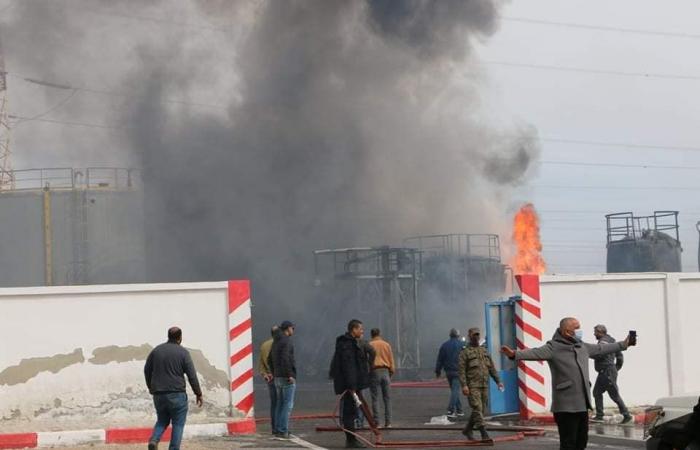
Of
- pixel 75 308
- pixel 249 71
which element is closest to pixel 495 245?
pixel 249 71

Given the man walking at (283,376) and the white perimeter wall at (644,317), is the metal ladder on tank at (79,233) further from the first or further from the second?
the man walking at (283,376)

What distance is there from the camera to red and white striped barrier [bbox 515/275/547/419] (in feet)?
63.3

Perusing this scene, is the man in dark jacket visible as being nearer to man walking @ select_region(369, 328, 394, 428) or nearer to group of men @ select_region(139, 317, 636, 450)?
group of men @ select_region(139, 317, 636, 450)

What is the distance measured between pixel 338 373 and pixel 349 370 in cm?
17

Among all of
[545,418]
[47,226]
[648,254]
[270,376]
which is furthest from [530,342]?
[648,254]

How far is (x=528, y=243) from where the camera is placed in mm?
46219

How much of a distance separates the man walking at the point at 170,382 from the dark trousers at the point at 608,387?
25.0 ft

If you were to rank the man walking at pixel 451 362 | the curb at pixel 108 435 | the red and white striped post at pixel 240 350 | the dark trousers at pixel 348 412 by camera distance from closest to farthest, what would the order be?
the dark trousers at pixel 348 412 < the curb at pixel 108 435 < the red and white striped post at pixel 240 350 < the man walking at pixel 451 362

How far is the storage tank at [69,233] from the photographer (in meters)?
42.8

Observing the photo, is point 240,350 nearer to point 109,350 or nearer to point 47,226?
point 109,350

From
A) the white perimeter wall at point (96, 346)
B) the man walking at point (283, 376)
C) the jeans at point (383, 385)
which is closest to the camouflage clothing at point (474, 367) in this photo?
the man walking at point (283, 376)

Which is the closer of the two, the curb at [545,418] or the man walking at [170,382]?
the man walking at [170,382]

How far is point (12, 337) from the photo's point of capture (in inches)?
655

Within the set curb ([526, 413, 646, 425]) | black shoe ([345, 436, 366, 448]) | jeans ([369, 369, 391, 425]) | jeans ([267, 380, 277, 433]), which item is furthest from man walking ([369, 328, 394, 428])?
black shoe ([345, 436, 366, 448])
